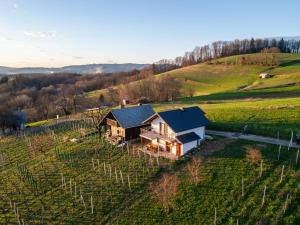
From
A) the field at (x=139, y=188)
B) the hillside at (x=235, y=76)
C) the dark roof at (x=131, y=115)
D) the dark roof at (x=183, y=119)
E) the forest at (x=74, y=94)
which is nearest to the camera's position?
the field at (x=139, y=188)

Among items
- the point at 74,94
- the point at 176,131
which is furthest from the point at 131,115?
the point at 74,94

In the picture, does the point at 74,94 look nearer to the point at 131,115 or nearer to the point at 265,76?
the point at 131,115

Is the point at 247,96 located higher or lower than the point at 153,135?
higher

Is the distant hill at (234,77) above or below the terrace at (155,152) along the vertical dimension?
above

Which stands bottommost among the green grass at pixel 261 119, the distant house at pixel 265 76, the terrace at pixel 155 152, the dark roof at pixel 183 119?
the terrace at pixel 155 152

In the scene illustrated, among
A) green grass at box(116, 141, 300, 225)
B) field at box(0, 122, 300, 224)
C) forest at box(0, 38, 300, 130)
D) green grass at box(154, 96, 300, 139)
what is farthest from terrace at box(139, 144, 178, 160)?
forest at box(0, 38, 300, 130)

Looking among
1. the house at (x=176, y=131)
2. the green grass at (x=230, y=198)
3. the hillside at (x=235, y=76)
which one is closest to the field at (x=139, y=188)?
the green grass at (x=230, y=198)

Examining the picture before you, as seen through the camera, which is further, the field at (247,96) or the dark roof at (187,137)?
the field at (247,96)

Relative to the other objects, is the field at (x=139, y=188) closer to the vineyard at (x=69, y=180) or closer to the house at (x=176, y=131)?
the vineyard at (x=69, y=180)
